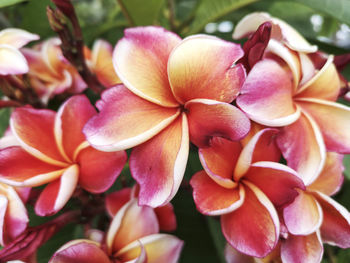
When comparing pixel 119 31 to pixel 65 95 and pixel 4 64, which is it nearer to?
pixel 65 95

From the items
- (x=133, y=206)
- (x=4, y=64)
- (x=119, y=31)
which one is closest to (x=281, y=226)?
(x=133, y=206)

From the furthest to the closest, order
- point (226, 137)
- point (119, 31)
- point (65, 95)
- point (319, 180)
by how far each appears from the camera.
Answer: point (119, 31) → point (65, 95) → point (319, 180) → point (226, 137)

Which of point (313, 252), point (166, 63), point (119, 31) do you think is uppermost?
point (166, 63)

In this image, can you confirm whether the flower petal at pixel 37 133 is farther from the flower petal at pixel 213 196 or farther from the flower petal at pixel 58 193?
the flower petal at pixel 213 196

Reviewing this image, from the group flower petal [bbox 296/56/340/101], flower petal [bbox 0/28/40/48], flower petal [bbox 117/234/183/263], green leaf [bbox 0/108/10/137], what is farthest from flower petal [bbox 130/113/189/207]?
green leaf [bbox 0/108/10/137]

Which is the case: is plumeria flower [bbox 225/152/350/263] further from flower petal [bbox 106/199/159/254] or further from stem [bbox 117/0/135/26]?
stem [bbox 117/0/135/26]

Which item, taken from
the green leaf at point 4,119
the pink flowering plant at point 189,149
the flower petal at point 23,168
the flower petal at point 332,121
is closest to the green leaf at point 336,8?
the pink flowering plant at point 189,149
